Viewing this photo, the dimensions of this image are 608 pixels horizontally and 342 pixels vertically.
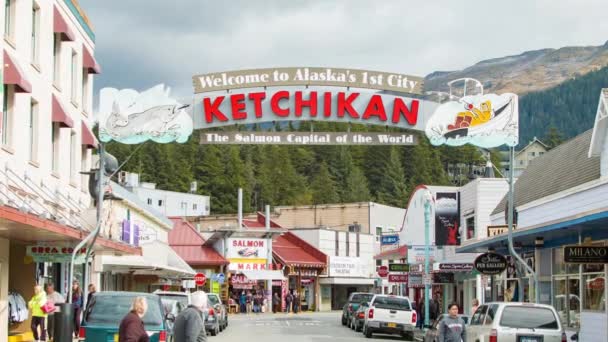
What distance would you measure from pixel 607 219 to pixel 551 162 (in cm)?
1785

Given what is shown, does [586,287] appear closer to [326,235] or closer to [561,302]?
[561,302]

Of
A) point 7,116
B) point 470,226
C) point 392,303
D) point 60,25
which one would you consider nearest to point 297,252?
point 470,226

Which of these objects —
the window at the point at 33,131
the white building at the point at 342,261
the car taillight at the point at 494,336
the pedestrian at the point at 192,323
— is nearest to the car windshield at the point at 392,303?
the window at the point at 33,131

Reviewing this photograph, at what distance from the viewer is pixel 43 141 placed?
96.3 ft

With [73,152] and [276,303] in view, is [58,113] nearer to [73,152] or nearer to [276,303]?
[73,152]

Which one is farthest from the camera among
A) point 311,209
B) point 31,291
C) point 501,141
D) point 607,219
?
point 311,209

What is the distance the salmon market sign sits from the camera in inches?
1305

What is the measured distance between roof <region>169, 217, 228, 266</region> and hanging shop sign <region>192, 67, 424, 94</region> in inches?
1730

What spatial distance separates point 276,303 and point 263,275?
10.7 feet

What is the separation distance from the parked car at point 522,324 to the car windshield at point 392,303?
56.9 feet

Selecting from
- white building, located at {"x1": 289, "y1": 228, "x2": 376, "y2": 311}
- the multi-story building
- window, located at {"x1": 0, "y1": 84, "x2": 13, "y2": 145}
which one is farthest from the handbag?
white building, located at {"x1": 289, "y1": 228, "x2": 376, "y2": 311}

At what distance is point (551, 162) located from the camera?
38.6 meters

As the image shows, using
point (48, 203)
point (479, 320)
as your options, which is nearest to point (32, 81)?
point (48, 203)

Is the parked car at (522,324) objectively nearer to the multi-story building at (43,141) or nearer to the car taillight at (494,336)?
the car taillight at (494,336)
